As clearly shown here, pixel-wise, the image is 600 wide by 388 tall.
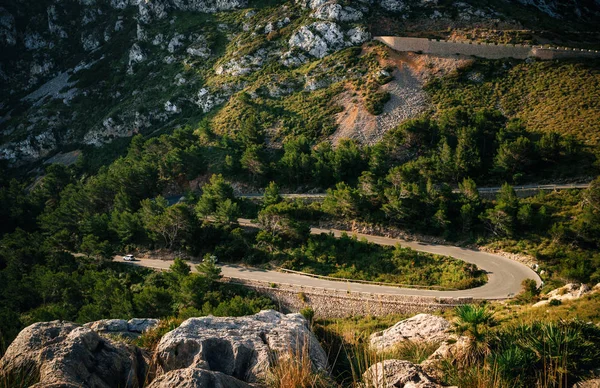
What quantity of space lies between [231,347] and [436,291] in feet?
84.0

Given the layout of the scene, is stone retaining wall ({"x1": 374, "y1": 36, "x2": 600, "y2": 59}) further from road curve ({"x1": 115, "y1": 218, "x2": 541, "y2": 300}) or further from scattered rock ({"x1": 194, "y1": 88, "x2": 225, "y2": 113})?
road curve ({"x1": 115, "y1": 218, "x2": 541, "y2": 300})

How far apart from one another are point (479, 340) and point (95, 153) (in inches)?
3542

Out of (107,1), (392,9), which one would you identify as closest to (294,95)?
(392,9)

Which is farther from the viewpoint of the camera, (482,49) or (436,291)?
(482,49)


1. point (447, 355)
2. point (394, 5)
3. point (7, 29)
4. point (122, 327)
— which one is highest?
point (7, 29)

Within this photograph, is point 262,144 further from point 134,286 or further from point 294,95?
point 134,286

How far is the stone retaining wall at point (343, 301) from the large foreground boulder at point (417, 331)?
447 inches

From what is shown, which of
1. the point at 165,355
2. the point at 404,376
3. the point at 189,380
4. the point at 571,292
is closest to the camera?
the point at 189,380

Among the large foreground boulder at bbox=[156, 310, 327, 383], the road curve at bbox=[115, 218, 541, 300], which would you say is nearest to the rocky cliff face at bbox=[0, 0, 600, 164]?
the road curve at bbox=[115, 218, 541, 300]

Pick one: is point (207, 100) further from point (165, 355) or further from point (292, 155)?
point (165, 355)

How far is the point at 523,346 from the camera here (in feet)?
27.9

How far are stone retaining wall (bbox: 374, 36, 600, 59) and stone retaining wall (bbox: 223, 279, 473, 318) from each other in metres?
53.6

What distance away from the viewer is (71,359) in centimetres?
849

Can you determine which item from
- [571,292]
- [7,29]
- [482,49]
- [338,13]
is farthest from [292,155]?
[7,29]
